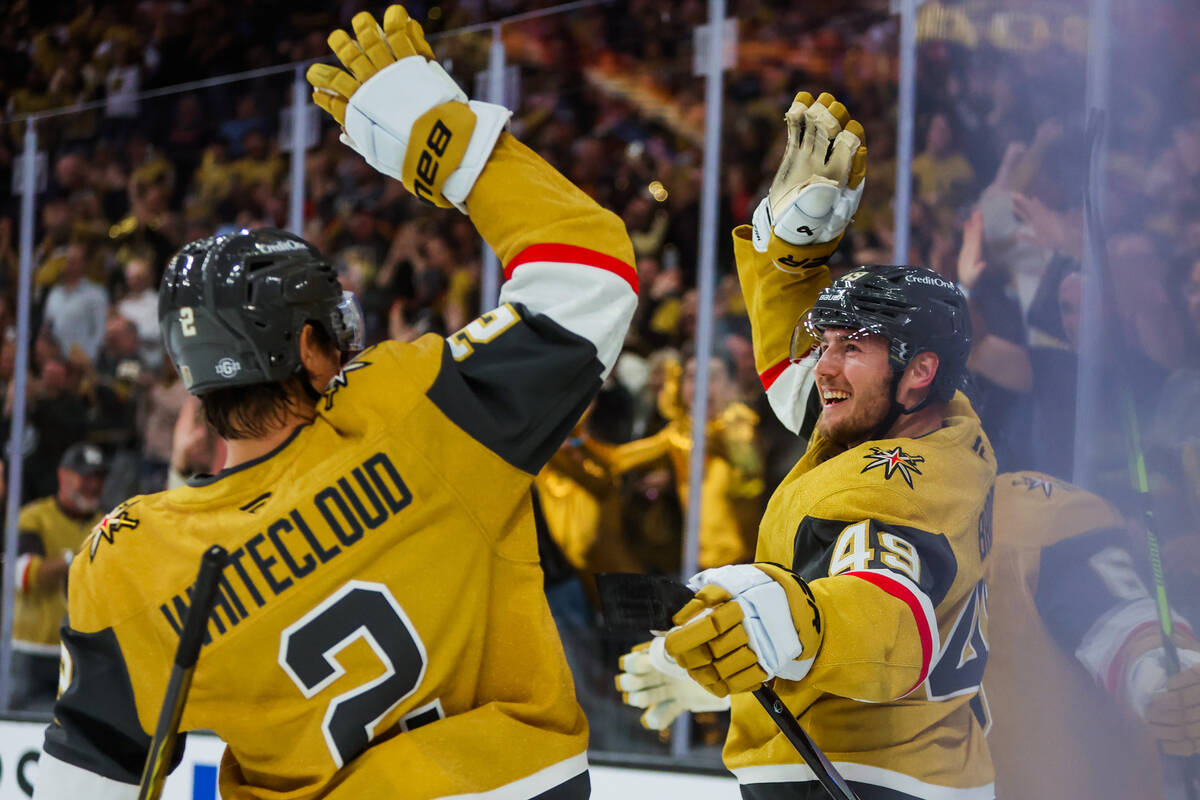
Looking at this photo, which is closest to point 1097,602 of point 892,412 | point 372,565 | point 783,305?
point 892,412

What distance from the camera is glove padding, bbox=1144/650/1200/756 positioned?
1.80 meters

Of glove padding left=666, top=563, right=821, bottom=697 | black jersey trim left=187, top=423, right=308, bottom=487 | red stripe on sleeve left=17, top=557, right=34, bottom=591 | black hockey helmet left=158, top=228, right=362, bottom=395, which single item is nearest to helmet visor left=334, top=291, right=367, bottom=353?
black hockey helmet left=158, top=228, right=362, bottom=395

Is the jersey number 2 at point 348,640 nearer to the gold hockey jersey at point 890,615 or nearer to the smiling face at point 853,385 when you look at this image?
the gold hockey jersey at point 890,615

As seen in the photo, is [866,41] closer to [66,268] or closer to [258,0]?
[66,268]

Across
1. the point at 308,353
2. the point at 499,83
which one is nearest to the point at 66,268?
the point at 499,83

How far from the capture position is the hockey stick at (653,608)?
152cm

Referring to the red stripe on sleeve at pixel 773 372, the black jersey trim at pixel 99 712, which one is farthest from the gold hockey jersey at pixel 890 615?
the black jersey trim at pixel 99 712

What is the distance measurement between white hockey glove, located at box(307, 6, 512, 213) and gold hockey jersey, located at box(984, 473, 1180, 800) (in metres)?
0.95

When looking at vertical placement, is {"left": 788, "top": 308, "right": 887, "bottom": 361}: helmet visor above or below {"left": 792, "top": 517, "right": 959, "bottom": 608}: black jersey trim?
above

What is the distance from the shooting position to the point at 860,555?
5.33 ft

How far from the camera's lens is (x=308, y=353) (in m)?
1.60

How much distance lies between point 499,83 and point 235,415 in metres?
2.68

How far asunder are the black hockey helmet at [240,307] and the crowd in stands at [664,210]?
1124 mm

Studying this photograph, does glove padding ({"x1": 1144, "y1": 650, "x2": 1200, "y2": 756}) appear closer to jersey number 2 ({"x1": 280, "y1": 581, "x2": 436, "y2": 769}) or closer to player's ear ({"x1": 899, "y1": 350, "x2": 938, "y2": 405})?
player's ear ({"x1": 899, "y1": 350, "x2": 938, "y2": 405})
